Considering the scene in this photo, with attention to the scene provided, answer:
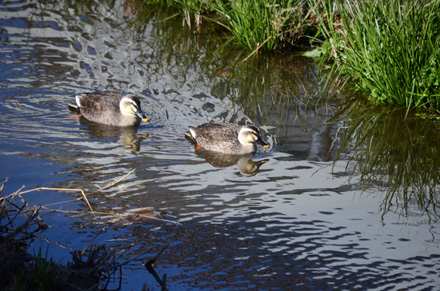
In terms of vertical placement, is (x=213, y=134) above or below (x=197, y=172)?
above

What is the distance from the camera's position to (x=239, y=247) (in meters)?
6.33

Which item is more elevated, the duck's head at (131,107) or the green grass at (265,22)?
the green grass at (265,22)

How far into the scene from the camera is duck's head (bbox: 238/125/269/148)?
8.46 meters

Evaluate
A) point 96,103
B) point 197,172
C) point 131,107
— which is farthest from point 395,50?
point 96,103

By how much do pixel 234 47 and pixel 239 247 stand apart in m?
6.81

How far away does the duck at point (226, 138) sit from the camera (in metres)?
8.55

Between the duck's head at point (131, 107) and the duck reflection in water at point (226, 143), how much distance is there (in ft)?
2.59

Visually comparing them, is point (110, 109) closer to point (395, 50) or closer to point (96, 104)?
point (96, 104)

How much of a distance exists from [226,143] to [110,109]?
187 cm

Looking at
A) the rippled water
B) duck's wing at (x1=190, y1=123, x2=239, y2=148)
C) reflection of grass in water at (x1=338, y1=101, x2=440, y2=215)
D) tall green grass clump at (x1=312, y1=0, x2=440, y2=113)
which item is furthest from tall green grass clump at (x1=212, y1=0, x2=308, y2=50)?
duck's wing at (x1=190, y1=123, x2=239, y2=148)

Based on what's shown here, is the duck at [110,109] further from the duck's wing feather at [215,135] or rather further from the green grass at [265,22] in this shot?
the green grass at [265,22]

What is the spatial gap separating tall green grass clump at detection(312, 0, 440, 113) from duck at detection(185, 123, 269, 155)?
2023mm

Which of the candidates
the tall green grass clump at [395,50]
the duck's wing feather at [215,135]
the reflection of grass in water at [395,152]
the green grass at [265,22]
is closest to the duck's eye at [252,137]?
the duck's wing feather at [215,135]

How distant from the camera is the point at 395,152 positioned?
8570 mm
